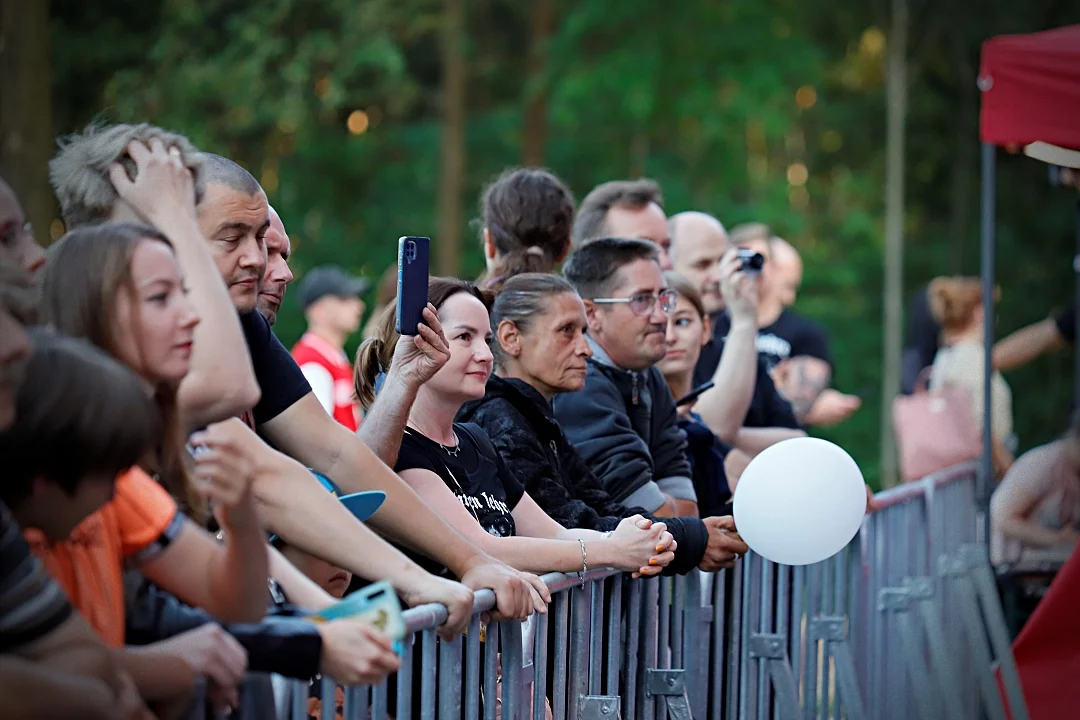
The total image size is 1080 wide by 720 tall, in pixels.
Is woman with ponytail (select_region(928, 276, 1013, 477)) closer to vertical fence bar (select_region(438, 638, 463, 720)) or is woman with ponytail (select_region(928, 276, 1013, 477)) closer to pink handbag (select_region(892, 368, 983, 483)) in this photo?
pink handbag (select_region(892, 368, 983, 483))

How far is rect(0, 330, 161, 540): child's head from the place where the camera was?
1.97m

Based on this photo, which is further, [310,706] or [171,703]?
[310,706]

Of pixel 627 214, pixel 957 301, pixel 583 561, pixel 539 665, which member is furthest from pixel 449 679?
pixel 957 301

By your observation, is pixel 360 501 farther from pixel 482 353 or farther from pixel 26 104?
pixel 26 104

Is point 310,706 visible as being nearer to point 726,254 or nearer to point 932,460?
point 726,254

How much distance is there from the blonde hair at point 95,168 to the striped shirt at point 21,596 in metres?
0.87

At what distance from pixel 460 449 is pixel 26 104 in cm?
768

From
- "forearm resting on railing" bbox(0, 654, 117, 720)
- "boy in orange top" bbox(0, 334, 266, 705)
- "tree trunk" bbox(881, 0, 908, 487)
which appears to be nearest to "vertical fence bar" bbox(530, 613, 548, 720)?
"boy in orange top" bbox(0, 334, 266, 705)

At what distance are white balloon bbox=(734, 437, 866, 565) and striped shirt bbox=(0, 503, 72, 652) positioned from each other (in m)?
2.37

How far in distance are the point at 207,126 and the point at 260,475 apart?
12.9 m

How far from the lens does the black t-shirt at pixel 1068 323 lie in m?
8.35

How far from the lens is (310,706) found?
272 centimetres

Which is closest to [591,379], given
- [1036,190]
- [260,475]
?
[260,475]

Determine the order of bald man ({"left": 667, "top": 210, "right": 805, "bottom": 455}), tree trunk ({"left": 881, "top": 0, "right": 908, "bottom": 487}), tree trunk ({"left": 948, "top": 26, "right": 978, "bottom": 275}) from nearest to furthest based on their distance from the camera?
bald man ({"left": 667, "top": 210, "right": 805, "bottom": 455}) < tree trunk ({"left": 881, "top": 0, "right": 908, "bottom": 487}) < tree trunk ({"left": 948, "top": 26, "right": 978, "bottom": 275})
